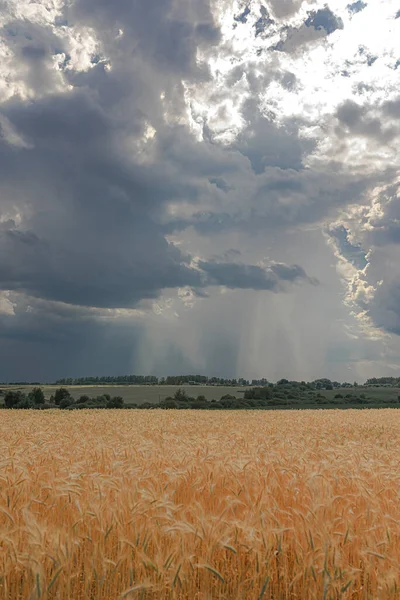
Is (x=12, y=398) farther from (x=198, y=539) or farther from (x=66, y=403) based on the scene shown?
(x=198, y=539)

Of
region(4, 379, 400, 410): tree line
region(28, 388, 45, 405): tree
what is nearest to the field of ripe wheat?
region(4, 379, 400, 410): tree line

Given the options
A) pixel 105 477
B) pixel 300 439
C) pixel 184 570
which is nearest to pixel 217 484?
pixel 105 477

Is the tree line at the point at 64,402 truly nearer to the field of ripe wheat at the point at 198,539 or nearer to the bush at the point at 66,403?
the bush at the point at 66,403

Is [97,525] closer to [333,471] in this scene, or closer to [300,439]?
[333,471]

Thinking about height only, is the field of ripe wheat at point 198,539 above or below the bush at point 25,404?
above

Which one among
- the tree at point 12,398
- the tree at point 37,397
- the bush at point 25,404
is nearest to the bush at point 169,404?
the bush at point 25,404

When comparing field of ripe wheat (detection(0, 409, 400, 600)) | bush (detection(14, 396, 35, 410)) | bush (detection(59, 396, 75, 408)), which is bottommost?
bush (detection(14, 396, 35, 410))

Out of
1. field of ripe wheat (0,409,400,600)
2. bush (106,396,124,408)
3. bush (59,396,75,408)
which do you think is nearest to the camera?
field of ripe wheat (0,409,400,600)

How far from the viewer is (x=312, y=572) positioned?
357 centimetres

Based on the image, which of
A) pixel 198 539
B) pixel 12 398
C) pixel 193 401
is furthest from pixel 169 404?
pixel 198 539

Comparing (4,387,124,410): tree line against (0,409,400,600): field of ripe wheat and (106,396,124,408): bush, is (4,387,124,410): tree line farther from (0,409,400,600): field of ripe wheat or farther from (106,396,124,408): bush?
(0,409,400,600): field of ripe wheat

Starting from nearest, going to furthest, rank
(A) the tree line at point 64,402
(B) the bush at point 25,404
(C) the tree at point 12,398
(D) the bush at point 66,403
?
(A) the tree line at point 64,402 → (D) the bush at point 66,403 → (B) the bush at point 25,404 → (C) the tree at point 12,398

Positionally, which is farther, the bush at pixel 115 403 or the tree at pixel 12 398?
the tree at pixel 12 398

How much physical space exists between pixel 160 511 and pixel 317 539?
1499mm
